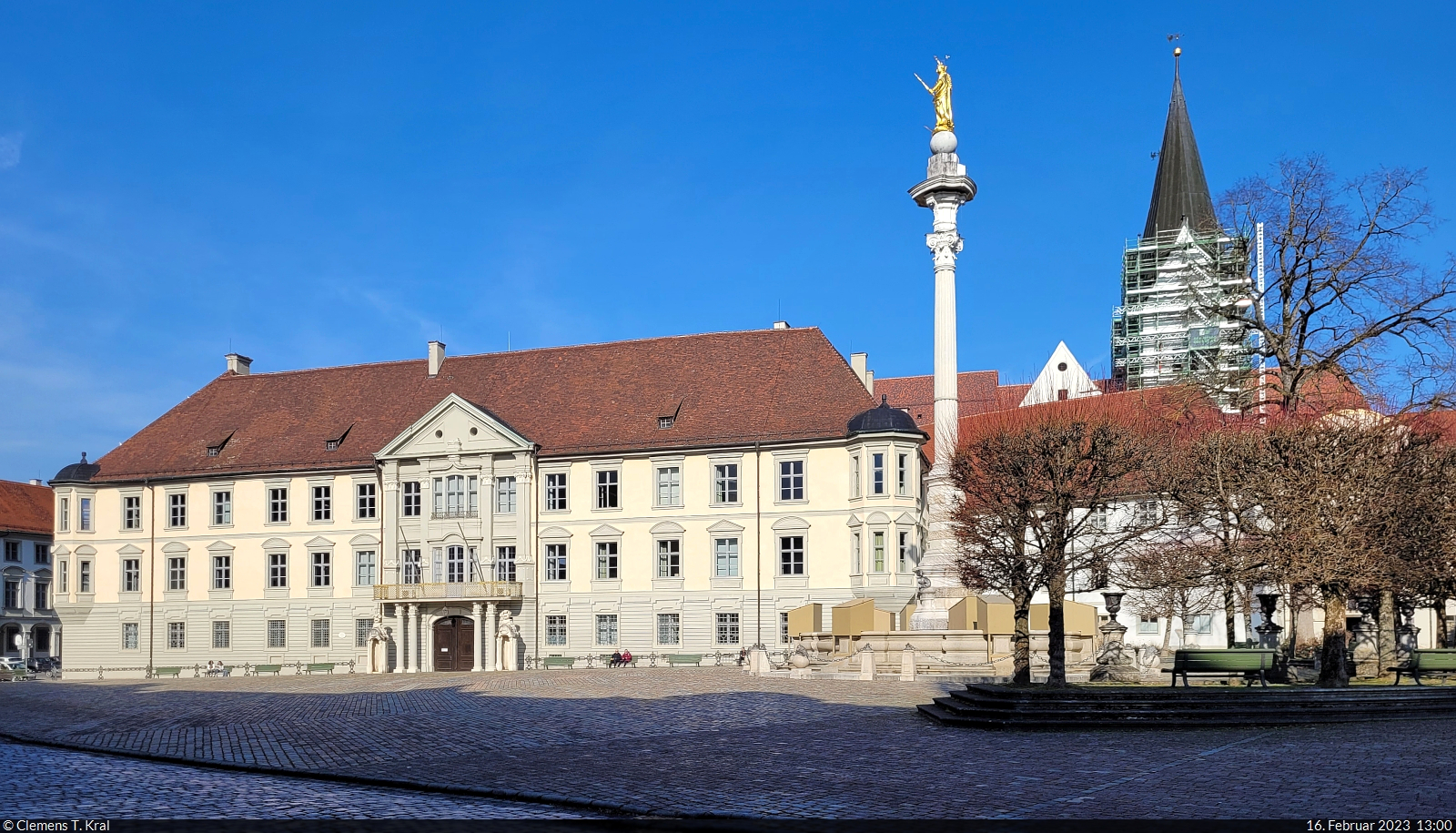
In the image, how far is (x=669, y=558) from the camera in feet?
172

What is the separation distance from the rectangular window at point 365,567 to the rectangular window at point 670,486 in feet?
40.3

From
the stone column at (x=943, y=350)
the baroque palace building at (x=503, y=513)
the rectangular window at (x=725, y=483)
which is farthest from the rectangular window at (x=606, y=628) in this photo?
the stone column at (x=943, y=350)

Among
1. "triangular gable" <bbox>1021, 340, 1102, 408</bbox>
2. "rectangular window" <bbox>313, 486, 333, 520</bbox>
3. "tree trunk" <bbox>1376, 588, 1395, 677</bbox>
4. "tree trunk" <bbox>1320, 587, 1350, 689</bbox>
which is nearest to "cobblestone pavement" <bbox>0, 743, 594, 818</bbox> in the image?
"tree trunk" <bbox>1320, 587, 1350, 689</bbox>

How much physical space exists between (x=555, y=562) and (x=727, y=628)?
7539 millimetres

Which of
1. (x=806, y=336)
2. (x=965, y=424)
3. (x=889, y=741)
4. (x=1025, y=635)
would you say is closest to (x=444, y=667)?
(x=806, y=336)

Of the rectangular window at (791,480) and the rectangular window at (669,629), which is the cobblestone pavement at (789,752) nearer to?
the rectangular window at (791,480)

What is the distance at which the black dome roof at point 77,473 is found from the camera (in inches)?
2314

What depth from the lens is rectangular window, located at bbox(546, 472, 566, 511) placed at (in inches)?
2121

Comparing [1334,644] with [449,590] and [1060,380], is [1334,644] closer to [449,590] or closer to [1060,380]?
[449,590]

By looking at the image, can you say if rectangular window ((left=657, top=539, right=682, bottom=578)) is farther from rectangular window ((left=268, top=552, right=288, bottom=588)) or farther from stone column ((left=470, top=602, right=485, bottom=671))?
rectangular window ((left=268, top=552, right=288, bottom=588))

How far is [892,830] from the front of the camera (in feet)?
38.0

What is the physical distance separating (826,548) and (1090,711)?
3063cm

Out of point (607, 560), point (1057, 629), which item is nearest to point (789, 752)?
point (1057, 629)

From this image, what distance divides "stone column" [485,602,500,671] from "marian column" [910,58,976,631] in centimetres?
1801
